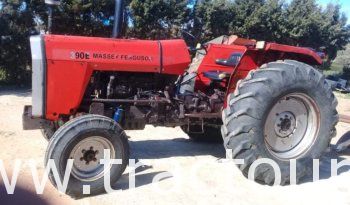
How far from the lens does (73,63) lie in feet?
15.9

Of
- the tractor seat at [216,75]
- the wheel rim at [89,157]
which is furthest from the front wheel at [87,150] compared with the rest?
the tractor seat at [216,75]

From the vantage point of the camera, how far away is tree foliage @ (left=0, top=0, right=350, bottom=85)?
41.7ft

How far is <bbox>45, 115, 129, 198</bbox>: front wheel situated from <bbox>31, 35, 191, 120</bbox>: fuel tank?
0.53 m

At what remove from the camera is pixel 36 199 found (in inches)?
170

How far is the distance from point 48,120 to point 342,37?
73.9 feet

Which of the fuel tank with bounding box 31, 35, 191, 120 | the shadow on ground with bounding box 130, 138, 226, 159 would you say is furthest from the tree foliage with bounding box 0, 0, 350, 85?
the fuel tank with bounding box 31, 35, 191, 120

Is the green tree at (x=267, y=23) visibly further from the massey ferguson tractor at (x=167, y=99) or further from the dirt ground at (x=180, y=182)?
the massey ferguson tractor at (x=167, y=99)

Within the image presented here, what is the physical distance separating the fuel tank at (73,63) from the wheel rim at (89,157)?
1.97 ft

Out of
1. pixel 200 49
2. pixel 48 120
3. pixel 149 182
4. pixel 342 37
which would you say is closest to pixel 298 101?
pixel 200 49

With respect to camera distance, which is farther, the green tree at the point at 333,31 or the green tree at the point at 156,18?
the green tree at the point at 333,31

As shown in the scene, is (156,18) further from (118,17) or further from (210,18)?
(118,17)

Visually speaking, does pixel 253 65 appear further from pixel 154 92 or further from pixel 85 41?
pixel 85 41

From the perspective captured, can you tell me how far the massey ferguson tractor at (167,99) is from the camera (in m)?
4.61

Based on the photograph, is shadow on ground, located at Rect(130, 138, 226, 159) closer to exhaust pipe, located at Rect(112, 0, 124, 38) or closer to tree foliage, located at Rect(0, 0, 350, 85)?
exhaust pipe, located at Rect(112, 0, 124, 38)
